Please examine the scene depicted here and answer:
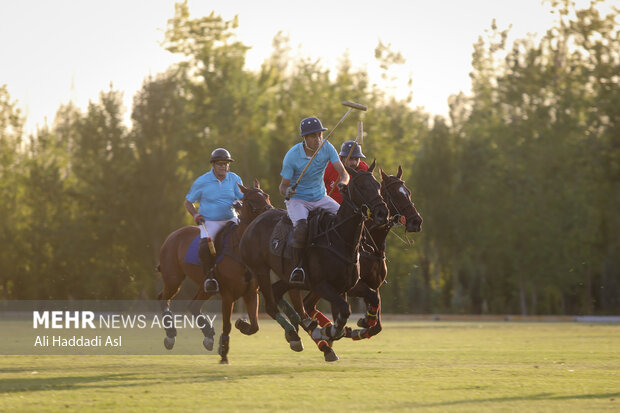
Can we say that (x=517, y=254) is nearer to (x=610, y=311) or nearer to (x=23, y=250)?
(x=610, y=311)

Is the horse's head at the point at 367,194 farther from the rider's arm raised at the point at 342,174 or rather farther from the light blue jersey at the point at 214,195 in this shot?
the light blue jersey at the point at 214,195

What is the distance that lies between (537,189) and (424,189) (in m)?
5.44

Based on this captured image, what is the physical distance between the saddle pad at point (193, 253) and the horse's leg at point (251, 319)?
1.56 m

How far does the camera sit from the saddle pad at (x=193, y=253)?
18.0m

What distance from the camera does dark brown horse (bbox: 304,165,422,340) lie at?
14.9 meters

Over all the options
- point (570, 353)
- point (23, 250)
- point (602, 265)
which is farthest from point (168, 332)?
point (23, 250)

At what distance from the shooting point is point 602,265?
44.1m

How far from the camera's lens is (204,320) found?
55.3ft

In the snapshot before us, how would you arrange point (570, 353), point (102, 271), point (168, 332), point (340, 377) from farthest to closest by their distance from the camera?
point (102, 271) < point (570, 353) < point (168, 332) < point (340, 377)

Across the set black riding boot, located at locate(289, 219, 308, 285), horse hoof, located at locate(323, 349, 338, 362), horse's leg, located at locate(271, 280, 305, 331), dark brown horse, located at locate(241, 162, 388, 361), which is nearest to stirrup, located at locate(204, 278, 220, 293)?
horse's leg, located at locate(271, 280, 305, 331)

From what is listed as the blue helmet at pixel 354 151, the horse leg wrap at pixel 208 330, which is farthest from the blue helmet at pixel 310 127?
the horse leg wrap at pixel 208 330

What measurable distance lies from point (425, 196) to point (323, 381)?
38.6 meters

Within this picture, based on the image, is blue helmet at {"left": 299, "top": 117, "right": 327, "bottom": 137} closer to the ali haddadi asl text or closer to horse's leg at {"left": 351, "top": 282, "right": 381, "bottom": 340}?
horse's leg at {"left": 351, "top": 282, "right": 381, "bottom": 340}

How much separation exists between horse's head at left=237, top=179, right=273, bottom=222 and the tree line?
26163 millimetres
